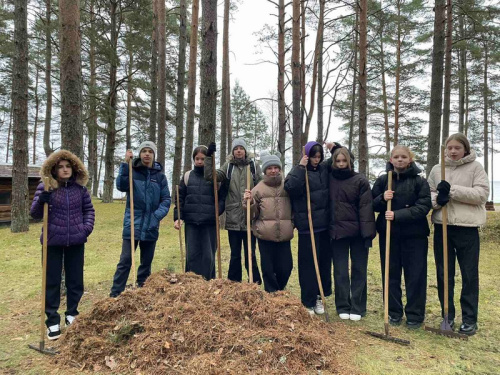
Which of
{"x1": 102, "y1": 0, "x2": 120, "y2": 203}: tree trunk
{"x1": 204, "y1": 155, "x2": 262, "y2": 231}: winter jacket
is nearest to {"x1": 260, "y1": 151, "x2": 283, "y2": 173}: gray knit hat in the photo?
{"x1": 204, "y1": 155, "x2": 262, "y2": 231}: winter jacket

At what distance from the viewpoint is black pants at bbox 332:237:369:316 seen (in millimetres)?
4023

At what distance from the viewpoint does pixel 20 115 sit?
30.2ft

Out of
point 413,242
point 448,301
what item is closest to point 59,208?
point 413,242

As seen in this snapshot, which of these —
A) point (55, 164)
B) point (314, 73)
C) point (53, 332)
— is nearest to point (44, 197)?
point (55, 164)

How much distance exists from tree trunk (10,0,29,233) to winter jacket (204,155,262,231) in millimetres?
7381

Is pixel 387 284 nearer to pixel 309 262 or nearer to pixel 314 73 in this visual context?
pixel 309 262

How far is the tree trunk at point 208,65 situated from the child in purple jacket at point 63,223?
2515mm

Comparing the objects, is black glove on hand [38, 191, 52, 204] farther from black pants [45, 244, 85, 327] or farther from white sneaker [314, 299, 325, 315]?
white sneaker [314, 299, 325, 315]

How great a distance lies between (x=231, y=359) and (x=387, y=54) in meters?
16.4

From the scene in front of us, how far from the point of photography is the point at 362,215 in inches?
155

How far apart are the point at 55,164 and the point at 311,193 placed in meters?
2.89

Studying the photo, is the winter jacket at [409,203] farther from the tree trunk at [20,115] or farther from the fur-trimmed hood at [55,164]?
the tree trunk at [20,115]

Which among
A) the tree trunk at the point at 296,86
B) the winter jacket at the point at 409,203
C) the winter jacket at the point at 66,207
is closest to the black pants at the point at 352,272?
the winter jacket at the point at 409,203

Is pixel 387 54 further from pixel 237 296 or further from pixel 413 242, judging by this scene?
pixel 237 296
